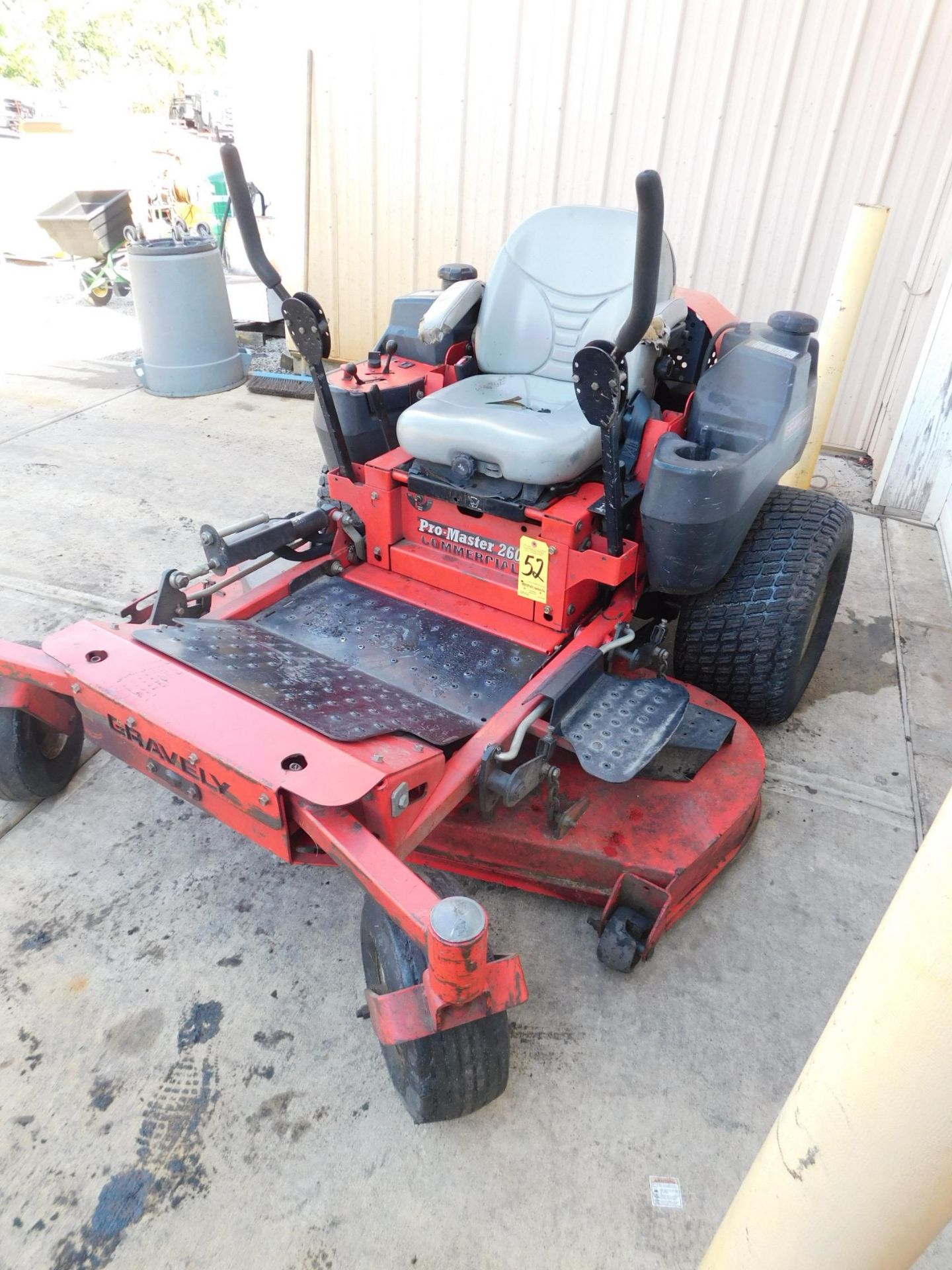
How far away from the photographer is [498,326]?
2.75 m

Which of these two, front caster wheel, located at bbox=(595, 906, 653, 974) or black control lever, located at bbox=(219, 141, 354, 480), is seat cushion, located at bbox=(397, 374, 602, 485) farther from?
front caster wheel, located at bbox=(595, 906, 653, 974)

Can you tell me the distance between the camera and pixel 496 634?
237cm

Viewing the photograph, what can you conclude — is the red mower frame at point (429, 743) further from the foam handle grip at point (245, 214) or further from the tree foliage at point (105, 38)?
the tree foliage at point (105, 38)

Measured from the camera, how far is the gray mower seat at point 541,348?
228 cm

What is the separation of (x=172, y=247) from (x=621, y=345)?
4183 mm

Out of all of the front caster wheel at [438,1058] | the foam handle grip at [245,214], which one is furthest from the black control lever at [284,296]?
the front caster wheel at [438,1058]

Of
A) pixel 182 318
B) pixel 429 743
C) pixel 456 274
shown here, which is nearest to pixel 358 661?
pixel 429 743

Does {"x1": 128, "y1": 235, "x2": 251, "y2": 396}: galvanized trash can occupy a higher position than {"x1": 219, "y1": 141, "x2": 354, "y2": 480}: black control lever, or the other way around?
{"x1": 219, "y1": 141, "x2": 354, "y2": 480}: black control lever

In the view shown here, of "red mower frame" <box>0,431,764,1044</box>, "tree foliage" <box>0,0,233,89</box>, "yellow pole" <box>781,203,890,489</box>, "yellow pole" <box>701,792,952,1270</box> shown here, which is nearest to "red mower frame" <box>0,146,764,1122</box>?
"red mower frame" <box>0,431,764,1044</box>

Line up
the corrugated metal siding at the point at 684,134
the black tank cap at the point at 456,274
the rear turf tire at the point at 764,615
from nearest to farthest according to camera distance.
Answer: the rear turf tire at the point at 764,615
the black tank cap at the point at 456,274
the corrugated metal siding at the point at 684,134

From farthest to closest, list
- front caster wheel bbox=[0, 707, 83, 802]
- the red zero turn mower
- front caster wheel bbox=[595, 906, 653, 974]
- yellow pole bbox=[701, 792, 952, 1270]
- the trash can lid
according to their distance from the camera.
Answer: the trash can lid, front caster wheel bbox=[0, 707, 83, 802], front caster wheel bbox=[595, 906, 653, 974], the red zero turn mower, yellow pole bbox=[701, 792, 952, 1270]

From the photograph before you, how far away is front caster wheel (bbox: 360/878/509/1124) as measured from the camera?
1495 mm

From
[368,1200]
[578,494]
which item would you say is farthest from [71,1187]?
[578,494]

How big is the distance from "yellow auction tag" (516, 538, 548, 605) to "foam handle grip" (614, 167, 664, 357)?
0.59 metres
